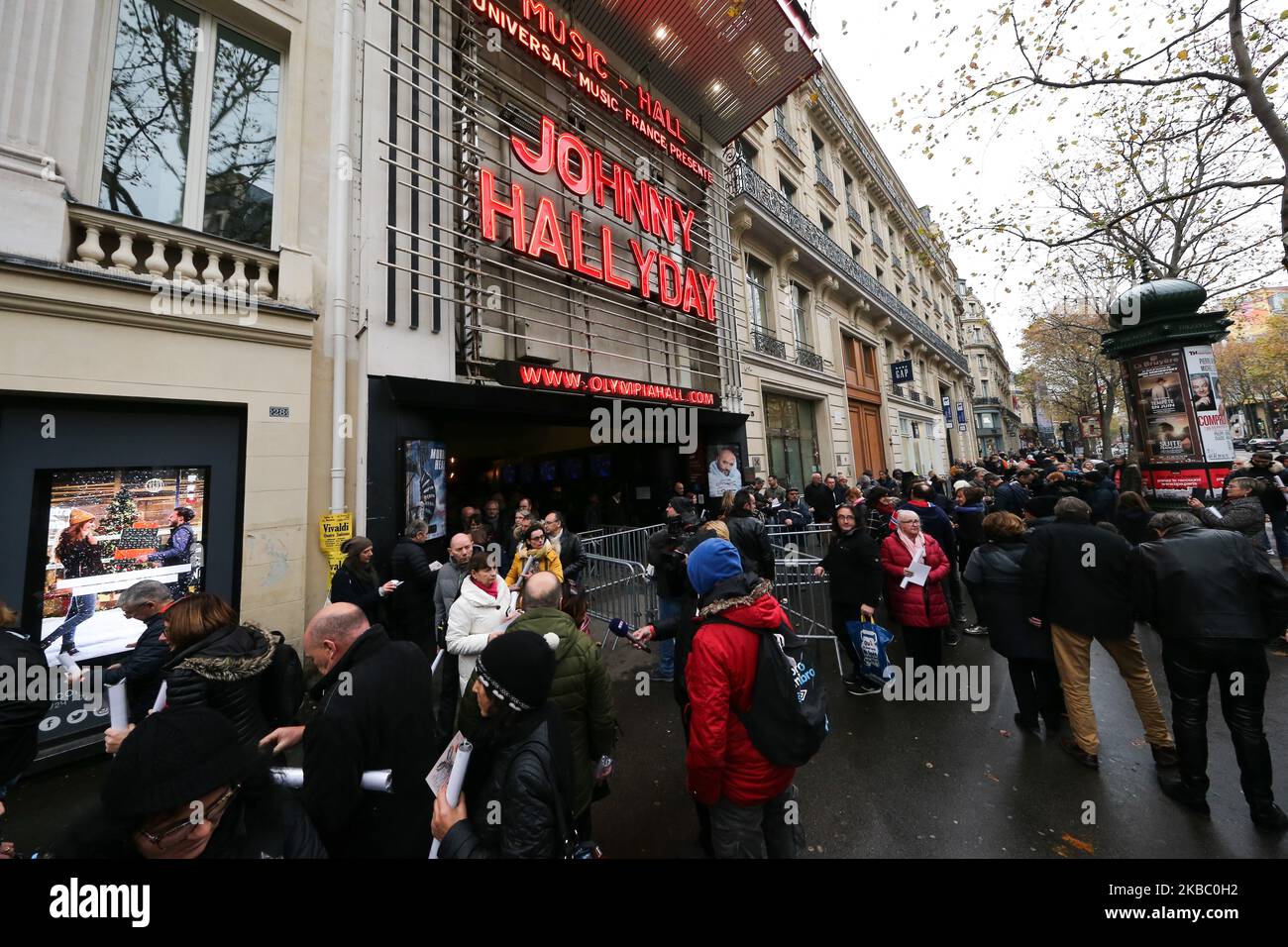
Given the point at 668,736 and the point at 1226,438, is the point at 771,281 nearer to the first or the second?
the point at 1226,438

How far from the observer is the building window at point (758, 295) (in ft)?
44.6

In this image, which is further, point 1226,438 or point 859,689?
point 1226,438

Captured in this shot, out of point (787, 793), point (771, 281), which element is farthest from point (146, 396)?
point (771, 281)

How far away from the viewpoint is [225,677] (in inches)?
88.7

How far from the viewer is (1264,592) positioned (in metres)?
2.84

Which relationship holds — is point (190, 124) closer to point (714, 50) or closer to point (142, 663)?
point (142, 663)

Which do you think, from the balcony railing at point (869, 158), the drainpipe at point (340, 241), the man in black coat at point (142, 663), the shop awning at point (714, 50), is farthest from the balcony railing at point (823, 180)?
the man in black coat at point (142, 663)

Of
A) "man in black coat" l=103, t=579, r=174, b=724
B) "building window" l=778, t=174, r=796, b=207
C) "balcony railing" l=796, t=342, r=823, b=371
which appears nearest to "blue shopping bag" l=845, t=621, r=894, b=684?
"man in black coat" l=103, t=579, r=174, b=724

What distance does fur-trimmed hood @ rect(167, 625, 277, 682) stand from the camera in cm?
222

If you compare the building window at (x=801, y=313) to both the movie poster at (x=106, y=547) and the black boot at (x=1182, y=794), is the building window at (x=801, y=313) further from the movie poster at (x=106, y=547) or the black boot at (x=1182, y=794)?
the movie poster at (x=106, y=547)

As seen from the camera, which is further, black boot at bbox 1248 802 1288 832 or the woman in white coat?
the woman in white coat

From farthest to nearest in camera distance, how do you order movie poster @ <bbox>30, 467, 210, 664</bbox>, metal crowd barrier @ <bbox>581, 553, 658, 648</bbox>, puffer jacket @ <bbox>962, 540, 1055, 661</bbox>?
metal crowd barrier @ <bbox>581, 553, 658, 648</bbox>, movie poster @ <bbox>30, 467, 210, 664</bbox>, puffer jacket @ <bbox>962, 540, 1055, 661</bbox>

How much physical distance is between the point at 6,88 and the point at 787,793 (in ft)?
29.7

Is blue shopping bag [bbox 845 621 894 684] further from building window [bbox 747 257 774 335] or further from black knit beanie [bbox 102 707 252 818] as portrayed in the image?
building window [bbox 747 257 774 335]
